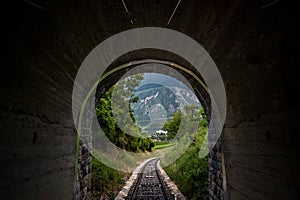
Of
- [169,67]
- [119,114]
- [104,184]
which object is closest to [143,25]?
[169,67]

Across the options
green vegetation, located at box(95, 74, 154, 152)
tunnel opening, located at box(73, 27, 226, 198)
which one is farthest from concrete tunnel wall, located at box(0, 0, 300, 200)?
green vegetation, located at box(95, 74, 154, 152)

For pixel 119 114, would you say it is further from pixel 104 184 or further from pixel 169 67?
pixel 169 67

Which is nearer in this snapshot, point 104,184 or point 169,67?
point 169,67

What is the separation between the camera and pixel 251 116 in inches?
119

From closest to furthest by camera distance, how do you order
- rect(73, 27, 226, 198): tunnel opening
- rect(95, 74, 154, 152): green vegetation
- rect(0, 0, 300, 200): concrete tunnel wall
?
rect(0, 0, 300, 200): concrete tunnel wall, rect(73, 27, 226, 198): tunnel opening, rect(95, 74, 154, 152): green vegetation

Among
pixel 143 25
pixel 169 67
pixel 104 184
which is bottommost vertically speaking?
pixel 104 184

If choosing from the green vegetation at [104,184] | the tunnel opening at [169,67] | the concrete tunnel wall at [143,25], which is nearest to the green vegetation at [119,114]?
the green vegetation at [104,184]

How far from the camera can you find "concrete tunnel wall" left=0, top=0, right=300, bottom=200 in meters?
2.02

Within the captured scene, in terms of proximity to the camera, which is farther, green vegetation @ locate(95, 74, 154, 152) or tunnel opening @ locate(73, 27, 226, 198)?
green vegetation @ locate(95, 74, 154, 152)

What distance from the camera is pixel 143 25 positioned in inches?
147

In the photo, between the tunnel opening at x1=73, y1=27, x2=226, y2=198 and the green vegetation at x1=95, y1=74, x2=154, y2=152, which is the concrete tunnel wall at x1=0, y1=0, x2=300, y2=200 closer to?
the tunnel opening at x1=73, y1=27, x2=226, y2=198

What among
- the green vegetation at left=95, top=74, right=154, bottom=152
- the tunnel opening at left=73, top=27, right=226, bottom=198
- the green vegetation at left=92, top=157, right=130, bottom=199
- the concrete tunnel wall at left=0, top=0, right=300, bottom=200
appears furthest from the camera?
the green vegetation at left=95, top=74, right=154, bottom=152

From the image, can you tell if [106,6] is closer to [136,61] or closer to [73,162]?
[136,61]

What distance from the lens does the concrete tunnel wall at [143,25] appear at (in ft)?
6.61
